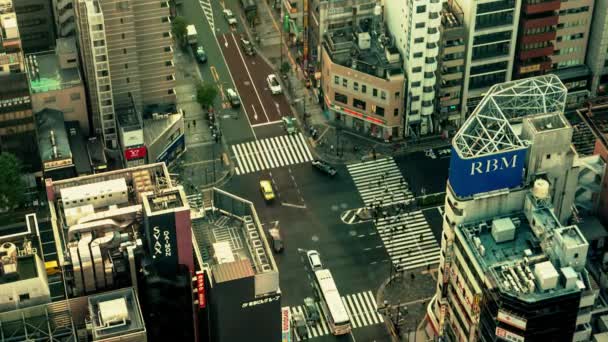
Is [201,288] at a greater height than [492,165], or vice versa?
[492,165]

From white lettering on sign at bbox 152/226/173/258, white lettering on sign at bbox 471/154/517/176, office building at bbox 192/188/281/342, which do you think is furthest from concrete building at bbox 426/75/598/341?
white lettering on sign at bbox 152/226/173/258

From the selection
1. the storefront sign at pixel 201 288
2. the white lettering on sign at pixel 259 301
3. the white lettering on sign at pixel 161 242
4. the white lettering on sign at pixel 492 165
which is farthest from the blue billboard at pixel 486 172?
the white lettering on sign at pixel 161 242

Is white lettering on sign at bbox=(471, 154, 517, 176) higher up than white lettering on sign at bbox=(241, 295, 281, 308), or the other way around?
white lettering on sign at bbox=(471, 154, 517, 176)

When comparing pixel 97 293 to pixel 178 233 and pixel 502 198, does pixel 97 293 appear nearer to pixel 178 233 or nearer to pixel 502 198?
pixel 178 233

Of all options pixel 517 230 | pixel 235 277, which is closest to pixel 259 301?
pixel 235 277

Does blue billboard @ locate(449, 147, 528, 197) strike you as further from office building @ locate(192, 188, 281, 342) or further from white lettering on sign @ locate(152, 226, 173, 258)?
white lettering on sign @ locate(152, 226, 173, 258)

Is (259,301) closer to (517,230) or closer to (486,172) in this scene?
(486,172)

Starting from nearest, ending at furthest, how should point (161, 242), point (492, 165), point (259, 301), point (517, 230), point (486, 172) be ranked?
point (161, 242), point (259, 301), point (492, 165), point (486, 172), point (517, 230)
